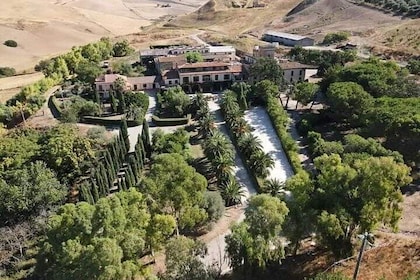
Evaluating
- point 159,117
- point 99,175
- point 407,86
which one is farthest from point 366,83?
point 99,175

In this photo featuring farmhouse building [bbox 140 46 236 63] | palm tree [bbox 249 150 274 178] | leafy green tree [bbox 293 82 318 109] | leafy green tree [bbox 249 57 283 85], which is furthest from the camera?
farmhouse building [bbox 140 46 236 63]

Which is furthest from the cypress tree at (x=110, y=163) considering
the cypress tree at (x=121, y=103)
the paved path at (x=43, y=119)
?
the paved path at (x=43, y=119)

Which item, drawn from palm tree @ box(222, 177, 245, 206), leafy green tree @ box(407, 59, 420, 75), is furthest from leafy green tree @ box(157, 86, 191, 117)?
leafy green tree @ box(407, 59, 420, 75)

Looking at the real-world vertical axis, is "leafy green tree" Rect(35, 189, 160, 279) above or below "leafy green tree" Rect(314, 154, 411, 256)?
below

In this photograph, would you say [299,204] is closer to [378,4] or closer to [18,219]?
[18,219]

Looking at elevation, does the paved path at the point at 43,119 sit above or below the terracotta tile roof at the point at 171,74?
below

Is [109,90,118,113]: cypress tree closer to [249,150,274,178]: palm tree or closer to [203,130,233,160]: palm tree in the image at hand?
[203,130,233,160]: palm tree

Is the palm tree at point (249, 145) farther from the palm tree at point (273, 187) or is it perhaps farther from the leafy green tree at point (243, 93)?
the leafy green tree at point (243, 93)
